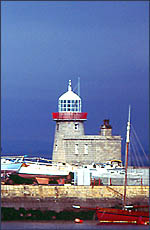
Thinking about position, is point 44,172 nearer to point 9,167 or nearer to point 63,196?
point 9,167

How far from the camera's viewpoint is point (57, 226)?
279 feet

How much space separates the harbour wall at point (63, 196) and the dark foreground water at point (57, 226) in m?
3.08

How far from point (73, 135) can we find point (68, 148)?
2.95ft

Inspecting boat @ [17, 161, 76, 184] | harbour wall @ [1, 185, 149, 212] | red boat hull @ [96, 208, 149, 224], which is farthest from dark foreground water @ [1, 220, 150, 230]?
boat @ [17, 161, 76, 184]

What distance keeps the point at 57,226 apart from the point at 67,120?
1223 centimetres

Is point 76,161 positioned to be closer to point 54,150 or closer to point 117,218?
point 54,150

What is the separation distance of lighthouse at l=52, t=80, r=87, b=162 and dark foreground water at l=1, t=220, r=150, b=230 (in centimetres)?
1009

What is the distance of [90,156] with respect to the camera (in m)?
95.8

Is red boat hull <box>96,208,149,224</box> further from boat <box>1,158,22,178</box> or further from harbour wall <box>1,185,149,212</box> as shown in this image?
boat <box>1,158,22,178</box>

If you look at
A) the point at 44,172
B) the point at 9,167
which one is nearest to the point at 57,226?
the point at 44,172

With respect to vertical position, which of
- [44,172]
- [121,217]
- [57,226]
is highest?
[44,172]

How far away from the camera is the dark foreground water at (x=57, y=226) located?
84.2 metres

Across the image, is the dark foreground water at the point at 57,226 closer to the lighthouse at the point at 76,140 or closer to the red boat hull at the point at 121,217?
the red boat hull at the point at 121,217

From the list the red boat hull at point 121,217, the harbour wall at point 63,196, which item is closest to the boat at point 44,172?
the harbour wall at point 63,196
